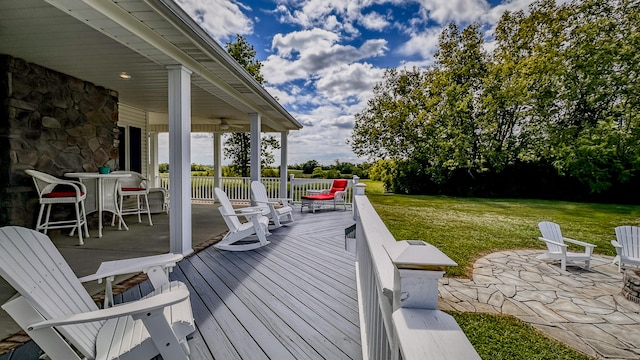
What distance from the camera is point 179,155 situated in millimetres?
3742

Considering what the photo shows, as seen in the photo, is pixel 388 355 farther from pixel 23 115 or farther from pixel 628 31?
pixel 628 31

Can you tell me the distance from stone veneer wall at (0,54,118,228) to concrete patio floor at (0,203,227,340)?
937mm

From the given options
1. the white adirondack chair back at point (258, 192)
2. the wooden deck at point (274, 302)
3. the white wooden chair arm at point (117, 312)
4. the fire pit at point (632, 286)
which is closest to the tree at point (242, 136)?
the white adirondack chair back at point (258, 192)

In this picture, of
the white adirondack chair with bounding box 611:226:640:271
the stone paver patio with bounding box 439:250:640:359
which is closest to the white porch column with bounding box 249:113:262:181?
the stone paver patio with bounding box 439:250:640:359

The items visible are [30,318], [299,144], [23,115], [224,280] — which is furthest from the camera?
[299,144]

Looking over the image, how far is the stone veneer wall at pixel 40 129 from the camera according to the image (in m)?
4.14

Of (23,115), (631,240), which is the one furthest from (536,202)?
(23,115)

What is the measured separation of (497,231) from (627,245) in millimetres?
3197

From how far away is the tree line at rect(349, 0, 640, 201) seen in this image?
1281 cm

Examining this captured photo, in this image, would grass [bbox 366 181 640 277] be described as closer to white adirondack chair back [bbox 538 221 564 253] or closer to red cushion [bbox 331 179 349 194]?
white adirondack chair back [bbox 538 221 564 253]

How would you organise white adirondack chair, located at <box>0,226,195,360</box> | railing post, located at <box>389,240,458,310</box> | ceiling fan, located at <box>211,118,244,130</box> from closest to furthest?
1. railing post, located at <box>389,240,458,310</box>
2. white adirondack chair, located at <box>0,226,195,360</box>
3. ceiling fan, located at <box>211,118,244,130</box>

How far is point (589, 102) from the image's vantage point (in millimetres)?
13305

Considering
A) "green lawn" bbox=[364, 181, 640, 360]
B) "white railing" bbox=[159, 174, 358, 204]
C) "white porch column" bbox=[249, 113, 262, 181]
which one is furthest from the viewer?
"white railing" bbox=[159, 174, 358, 204]

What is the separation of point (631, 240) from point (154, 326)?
22.8ft
